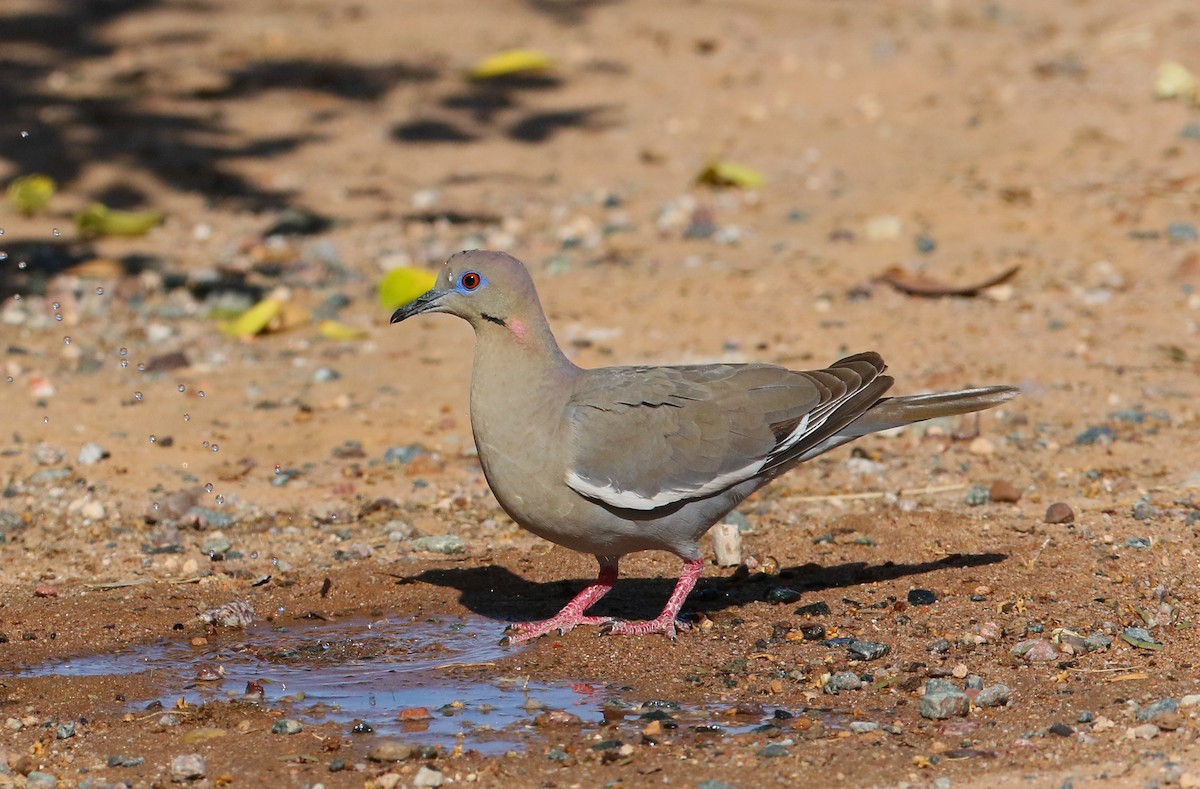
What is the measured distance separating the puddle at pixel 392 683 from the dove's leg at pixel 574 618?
9 centimetres

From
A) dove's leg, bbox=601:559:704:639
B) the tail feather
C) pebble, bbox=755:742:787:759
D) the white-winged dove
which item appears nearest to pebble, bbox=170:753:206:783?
the white-winged dove

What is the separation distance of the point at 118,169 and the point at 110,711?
25.8 feet

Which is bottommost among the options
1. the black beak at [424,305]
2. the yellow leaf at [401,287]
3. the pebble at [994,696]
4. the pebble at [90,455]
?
the pebble at [90,455]

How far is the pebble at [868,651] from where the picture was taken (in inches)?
209

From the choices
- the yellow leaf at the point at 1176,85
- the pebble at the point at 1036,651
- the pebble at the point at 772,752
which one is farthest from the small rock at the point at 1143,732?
the yellow leaf at the point at 1176,85

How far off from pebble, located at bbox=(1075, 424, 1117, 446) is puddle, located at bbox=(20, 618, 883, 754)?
3.07 meters

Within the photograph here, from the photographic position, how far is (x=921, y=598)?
19.0 feet

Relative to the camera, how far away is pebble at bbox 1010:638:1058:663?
17.1ft

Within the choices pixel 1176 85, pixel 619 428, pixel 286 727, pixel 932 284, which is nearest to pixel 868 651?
pixel 619 428

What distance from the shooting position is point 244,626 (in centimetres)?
587

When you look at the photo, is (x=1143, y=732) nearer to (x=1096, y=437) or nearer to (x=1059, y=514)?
(x=1059, y=514)

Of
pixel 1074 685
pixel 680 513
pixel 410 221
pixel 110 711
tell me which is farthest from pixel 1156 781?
pixel 410 221

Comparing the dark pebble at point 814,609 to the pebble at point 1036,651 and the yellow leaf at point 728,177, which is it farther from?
the yellow leaf at point 728,177

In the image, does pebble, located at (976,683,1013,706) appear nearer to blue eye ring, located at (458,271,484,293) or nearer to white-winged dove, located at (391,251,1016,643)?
white-winged dove, located at (391,251,1016,643)
